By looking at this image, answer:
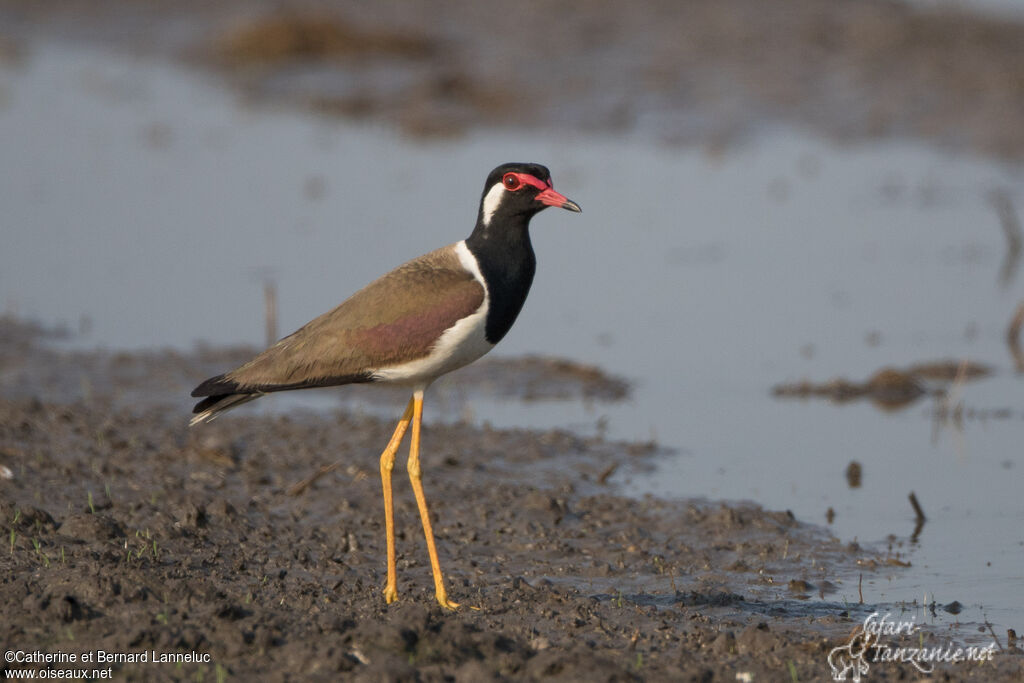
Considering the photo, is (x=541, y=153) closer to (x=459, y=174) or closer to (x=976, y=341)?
(x=459, y=174)

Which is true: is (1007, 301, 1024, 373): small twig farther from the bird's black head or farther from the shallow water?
the bird's black head

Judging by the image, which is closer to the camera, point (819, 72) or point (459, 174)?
point (459, 174)

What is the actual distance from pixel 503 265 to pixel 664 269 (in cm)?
743

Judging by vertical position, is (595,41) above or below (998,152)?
above

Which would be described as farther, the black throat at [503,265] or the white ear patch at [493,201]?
the white ear patch at [493,201]

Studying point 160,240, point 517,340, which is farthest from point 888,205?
point 160,240

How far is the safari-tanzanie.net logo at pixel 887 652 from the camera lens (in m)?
6.05

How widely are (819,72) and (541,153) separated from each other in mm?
4339

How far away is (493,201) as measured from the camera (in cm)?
722

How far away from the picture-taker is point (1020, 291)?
45.1 feet

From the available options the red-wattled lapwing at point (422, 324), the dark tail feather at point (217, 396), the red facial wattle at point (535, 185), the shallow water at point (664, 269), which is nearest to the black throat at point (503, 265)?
the red-wattled lapwing at point (422, 324)

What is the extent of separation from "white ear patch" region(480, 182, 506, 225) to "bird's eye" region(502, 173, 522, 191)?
3cm

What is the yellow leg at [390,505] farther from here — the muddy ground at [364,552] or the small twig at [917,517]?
the small twig at [917,517]

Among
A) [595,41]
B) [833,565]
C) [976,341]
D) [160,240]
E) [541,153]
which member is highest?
[595,41]
